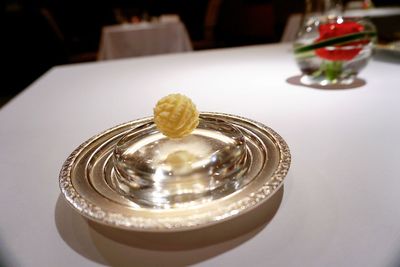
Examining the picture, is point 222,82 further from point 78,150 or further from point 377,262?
point 377,262

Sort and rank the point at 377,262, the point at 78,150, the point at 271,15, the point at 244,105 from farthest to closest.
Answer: the point at 271,15, the point at 244,105, the point at 78,150, the point at 377,262

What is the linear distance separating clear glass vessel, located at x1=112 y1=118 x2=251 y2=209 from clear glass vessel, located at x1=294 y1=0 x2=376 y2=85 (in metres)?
0.30

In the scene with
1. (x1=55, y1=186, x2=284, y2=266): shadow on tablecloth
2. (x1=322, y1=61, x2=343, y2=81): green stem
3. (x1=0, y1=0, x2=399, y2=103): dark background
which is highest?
(x1=55, y1=186, x2=284, y2=266): shadow on tablecloth

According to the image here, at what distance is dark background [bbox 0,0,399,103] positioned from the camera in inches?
113

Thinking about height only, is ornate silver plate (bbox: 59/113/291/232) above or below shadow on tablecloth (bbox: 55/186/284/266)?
above

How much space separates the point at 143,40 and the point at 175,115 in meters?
1.79

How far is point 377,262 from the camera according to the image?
0.21 meters

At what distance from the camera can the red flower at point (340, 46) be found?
53cm

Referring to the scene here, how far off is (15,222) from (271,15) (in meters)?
3.89

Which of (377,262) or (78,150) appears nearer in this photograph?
(377,262)

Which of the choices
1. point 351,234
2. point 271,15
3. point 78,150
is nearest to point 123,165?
point 78,150

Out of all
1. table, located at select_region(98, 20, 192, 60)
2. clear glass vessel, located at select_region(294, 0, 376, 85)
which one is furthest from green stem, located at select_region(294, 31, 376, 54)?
table, located at select_region(98, 20, 192, 60)

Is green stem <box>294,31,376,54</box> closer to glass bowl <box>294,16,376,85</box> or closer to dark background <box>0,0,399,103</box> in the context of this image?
glass bowl <box>294,16,376,85</box>

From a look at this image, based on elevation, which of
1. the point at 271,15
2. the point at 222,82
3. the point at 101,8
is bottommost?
the point at 271,15
